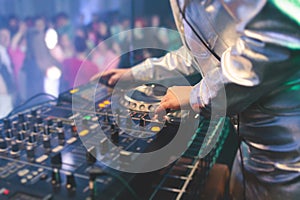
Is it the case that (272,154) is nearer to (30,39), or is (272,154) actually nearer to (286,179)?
(286,179)

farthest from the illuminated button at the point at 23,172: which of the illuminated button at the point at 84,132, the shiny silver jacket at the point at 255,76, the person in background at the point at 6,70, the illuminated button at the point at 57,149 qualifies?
the person in background at the point at 6,70

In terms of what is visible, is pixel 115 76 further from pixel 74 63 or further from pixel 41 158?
pixel 74 63

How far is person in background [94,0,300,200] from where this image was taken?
682 millimetres

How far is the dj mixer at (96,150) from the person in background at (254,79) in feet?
0.34

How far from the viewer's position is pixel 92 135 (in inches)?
38.0

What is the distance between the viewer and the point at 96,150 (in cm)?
88

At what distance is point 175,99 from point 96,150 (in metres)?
0.27

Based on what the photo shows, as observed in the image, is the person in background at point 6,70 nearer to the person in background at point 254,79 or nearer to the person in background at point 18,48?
the person in background at point 18,48

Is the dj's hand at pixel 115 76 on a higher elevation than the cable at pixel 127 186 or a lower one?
higher

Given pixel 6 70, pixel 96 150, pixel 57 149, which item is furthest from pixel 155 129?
pixel 6 70

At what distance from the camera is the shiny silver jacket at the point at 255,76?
685 millimetres

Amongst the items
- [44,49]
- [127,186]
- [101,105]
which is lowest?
[127,186]

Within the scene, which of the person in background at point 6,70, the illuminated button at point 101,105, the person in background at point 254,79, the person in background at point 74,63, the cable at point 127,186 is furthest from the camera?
the person in background at point 74,63

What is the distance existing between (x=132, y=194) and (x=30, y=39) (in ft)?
5.81
